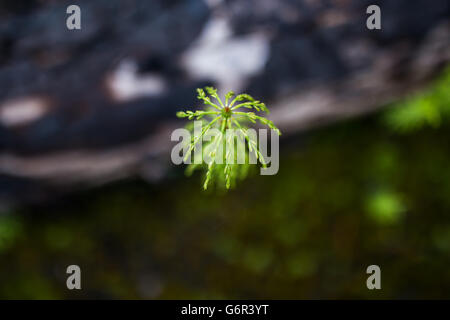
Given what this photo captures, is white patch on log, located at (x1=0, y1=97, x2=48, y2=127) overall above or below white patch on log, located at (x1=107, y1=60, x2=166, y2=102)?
below

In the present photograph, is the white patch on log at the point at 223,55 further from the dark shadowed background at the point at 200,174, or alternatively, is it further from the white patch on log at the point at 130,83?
the white patch on log at the point at 130,83

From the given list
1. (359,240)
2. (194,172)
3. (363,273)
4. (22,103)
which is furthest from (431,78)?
(22,103)

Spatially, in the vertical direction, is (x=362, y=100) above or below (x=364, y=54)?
below

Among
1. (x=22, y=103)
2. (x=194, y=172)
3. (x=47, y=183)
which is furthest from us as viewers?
(x=194, y=172)

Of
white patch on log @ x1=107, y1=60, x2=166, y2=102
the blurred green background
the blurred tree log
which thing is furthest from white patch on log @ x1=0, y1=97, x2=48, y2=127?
the blurred green background

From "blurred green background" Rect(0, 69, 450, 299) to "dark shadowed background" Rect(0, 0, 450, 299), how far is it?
1 centimetres

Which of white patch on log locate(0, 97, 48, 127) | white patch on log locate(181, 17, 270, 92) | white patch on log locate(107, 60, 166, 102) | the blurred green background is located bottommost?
the blurred green background

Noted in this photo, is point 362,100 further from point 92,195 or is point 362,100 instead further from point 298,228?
point 92,195

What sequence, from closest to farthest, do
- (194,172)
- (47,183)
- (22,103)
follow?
(22,103)
(47,183)
(194,172)

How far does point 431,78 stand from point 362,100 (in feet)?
1.53

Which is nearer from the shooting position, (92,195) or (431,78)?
(431,78)

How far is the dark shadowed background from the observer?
1968 mm

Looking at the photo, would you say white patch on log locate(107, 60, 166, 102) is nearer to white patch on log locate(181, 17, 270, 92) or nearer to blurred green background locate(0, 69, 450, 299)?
white patch on log locate(181, 17, 270, 92)

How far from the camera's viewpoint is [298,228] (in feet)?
9.00
